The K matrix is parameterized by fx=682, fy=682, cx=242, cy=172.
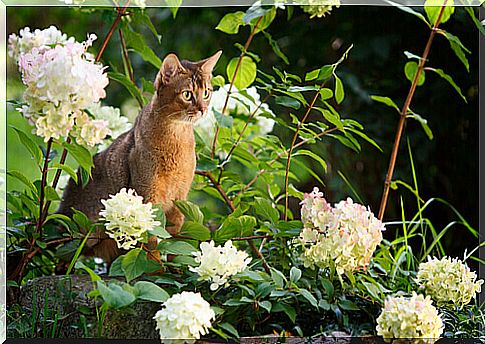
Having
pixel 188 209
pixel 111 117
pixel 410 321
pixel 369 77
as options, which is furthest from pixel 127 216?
pixel 369 77

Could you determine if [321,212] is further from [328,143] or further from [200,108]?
[328,143]

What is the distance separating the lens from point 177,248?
98cm

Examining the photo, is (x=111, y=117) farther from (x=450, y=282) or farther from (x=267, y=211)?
(x=450, y=282)

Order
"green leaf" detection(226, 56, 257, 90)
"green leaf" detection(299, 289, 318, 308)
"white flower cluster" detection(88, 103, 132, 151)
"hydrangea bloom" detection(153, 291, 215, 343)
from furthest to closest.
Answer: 1. "white flower cluster" detection(88, 103, 132, 151)
2. "green leaf" detection(226, 56, 257, 90)
3. "green leaf" detection(299, 289, 318, 308)
4. "hydrangea bloom" detection(153, 291, 215, 343)

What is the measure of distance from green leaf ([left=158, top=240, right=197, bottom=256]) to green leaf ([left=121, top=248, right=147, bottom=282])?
0.04 metres

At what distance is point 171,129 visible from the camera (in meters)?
1.11

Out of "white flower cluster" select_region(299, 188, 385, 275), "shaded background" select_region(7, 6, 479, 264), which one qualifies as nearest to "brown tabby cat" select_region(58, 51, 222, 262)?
"white flower cluster" select_region(299, 188, 385, 275)

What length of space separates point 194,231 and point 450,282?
0.39 m

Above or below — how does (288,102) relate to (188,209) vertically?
above

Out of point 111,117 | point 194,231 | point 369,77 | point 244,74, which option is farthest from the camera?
point 369,77

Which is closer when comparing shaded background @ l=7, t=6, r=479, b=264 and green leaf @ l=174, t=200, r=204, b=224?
green leaf @ l=174, t=200, r=204, b=224

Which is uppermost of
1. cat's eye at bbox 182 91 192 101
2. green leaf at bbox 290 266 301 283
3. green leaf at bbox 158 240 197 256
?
cat's eye at bbox 182 91 192 101

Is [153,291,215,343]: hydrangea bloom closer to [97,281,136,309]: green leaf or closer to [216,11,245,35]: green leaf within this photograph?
[97,281,136,309]: green leaf

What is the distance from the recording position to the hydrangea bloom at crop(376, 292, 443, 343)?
0.87 m
